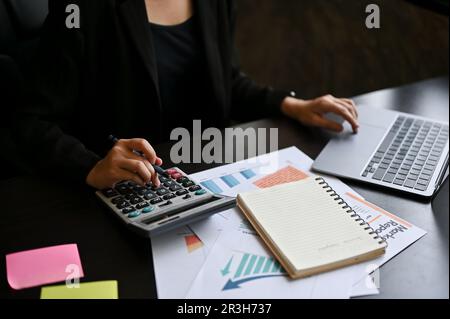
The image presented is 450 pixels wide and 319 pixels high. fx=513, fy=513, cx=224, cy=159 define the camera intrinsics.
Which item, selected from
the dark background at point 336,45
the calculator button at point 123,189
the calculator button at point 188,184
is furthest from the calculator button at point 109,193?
the dark background at point 336,45

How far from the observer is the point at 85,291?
67 centimetres

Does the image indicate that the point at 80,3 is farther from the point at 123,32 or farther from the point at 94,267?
the point at 94,267

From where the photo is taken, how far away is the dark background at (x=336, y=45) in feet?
6.04

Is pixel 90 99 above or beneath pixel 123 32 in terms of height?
beneath

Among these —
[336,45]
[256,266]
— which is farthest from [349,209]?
[336,45]

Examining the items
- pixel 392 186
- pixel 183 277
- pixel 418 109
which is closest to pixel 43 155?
pixel 183 277

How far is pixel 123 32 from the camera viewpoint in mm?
1035

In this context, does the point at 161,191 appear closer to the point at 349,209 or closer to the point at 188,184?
the point at 188,184

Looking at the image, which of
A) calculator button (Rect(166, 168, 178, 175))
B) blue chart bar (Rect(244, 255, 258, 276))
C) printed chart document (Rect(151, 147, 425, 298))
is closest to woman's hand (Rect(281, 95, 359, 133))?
printed chart document (Rect(151, 147, 425, 298))

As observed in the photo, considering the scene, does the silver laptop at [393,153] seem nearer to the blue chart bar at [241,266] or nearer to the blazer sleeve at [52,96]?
the blue chart bar at [241,266]

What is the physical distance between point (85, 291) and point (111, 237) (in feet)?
0.37

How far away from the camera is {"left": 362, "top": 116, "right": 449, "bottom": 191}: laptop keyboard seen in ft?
2.99

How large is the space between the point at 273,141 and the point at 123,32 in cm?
37
